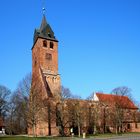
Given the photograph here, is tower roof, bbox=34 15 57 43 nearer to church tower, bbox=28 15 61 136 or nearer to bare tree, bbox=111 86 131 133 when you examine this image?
church tower, bbox=28 15 61 136

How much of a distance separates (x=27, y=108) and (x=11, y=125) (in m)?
26.5

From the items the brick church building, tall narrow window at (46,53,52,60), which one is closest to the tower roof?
the brick church building

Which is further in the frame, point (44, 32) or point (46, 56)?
point (44, 32)

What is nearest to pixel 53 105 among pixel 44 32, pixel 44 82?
pixel 44 82

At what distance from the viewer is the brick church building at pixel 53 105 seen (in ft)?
211

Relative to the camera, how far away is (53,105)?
66.6 m

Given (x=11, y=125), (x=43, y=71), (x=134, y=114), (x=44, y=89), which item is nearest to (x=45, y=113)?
(x=44, y=89)

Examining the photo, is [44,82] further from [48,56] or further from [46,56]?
[48,56]

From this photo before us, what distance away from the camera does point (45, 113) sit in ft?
216

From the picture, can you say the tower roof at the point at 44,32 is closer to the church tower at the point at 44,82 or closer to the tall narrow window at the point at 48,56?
the church tower at the point at 44,82

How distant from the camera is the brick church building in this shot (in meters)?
64.4

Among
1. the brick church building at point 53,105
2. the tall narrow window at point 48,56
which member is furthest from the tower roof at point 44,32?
the tall narrow window at point 48,56

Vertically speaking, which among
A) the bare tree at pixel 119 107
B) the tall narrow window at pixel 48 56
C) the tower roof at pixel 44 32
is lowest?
the bare tree at pixel 119 107

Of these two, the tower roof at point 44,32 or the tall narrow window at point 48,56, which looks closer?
the tall narrow window at point 48,56
